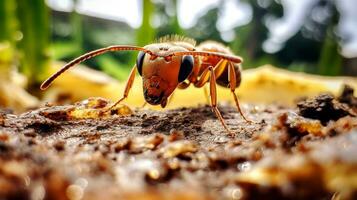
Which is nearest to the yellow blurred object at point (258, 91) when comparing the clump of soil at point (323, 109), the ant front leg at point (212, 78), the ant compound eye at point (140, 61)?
the ant front leg at point (212, 78)

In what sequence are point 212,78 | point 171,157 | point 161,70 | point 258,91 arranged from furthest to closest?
1. point 258,91
2. point 212,78
3. point 161,70
4. point 171,157

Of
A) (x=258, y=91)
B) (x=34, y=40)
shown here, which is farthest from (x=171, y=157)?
(x=34, y=40)

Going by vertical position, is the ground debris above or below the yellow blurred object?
above

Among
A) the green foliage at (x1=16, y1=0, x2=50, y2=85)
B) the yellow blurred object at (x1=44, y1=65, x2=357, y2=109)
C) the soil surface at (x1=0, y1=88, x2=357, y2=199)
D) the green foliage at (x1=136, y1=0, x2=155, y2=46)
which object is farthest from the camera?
the green foliage at (x1=136, y1=0, x2=155, y2=46)

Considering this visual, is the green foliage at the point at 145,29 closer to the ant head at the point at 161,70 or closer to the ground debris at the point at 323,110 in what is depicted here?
the ant head at the point at 161,70

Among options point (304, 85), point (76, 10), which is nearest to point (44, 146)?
point (304, 85)

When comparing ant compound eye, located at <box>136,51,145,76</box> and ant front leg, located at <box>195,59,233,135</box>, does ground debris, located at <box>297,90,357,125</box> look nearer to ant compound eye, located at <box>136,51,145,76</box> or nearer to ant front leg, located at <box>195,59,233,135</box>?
ant front leg, located at <box>195,59,233,135</box>

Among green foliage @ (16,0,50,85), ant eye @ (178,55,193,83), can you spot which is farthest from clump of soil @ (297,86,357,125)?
green foliage @ (16,0,50,85)

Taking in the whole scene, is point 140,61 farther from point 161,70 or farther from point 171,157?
point 171,157
